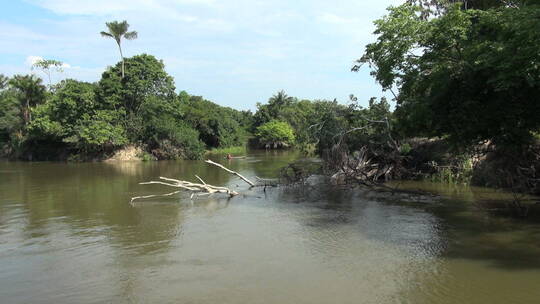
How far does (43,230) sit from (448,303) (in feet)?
36.3

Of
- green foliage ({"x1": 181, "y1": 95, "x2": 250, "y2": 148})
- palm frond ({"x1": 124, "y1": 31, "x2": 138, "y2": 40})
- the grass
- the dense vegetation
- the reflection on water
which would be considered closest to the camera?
the reflection on water

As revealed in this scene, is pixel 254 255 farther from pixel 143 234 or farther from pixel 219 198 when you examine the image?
pixel 219 198

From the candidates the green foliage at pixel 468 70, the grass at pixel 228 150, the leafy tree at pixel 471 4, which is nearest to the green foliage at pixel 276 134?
the grass at pixel 228 150

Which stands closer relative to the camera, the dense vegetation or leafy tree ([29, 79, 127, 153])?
the dense vegetation

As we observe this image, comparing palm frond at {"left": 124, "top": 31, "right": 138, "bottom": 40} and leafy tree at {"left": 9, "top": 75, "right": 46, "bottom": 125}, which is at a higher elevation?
palm frond at {"left": 124, "top": 31, "right": 138, "bottom": 40}

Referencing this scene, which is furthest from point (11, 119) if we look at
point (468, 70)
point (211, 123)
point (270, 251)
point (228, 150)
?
point (468, 70)

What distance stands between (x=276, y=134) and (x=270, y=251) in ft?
168

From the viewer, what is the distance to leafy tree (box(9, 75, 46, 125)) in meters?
47.1

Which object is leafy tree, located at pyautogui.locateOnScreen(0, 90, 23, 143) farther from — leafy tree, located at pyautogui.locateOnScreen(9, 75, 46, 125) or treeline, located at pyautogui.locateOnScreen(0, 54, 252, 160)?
treeline, located at pyautogui.locateOnScreen(0, 54, 252, 160)

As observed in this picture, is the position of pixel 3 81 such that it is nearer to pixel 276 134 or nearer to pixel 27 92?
pixel 27 92

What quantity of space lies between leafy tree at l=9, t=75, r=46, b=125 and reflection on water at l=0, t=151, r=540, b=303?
3542 centimetres

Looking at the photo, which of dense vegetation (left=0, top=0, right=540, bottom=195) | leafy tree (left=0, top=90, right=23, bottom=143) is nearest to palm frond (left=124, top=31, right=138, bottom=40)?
dense vegetation (left=0, top=0, right=540, bottom=195)

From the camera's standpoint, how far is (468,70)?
37.8 ft

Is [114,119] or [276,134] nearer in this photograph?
[114,119]
